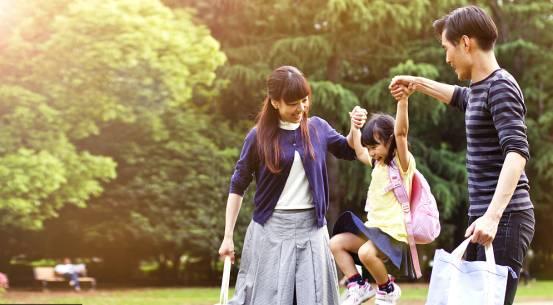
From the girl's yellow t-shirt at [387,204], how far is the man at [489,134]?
3.04 feet

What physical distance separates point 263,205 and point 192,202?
17029 mm

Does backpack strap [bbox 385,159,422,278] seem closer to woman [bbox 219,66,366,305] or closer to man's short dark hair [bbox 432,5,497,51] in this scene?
woman [bbox 219,66,366,305]

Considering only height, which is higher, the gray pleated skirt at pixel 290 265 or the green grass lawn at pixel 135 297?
the gray pleated skirt at pixel 290 265

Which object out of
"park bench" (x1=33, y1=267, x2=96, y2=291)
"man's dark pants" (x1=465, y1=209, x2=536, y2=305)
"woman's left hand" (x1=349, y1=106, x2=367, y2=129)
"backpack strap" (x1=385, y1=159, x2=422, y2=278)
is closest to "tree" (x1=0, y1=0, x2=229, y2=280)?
"park bench" (x1=33, y1=267, x2=96, y2=291)

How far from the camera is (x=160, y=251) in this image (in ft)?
82.4

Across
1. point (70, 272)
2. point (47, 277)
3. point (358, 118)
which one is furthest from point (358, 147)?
point (47, 277)

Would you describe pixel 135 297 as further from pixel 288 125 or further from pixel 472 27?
pixel 472 27

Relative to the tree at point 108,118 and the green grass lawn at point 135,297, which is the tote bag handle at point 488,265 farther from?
the tree at point 108,118

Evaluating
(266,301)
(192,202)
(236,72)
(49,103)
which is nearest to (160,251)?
(192,202)

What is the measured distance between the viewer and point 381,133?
4.69 meters

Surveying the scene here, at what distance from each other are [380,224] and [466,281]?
123 centimetres

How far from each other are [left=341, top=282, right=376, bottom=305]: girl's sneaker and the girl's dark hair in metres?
0.64

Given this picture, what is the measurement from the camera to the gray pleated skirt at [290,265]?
15.4 feet

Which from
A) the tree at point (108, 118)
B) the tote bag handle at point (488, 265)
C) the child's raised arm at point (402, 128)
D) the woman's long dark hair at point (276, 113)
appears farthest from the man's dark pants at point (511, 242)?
the tree at point (108, 118)
